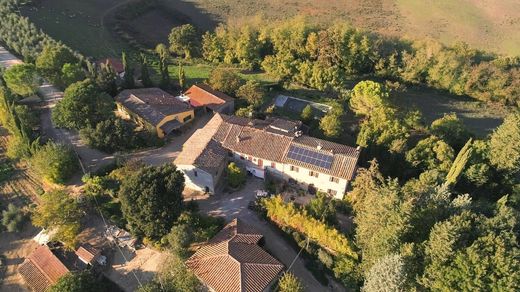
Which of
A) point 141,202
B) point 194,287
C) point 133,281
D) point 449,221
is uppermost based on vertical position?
point 449,221

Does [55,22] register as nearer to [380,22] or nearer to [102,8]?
[102,8]

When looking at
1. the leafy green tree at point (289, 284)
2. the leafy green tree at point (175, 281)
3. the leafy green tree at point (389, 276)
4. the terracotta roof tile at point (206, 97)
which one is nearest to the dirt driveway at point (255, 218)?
the leafy green tree at point (289, 284)

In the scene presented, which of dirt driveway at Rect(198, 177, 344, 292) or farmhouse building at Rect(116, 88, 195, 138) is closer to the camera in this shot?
dirt driveway at Rect(198, 177, 344, 292)

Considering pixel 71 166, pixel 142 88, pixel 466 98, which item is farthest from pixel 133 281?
pixel 466 98

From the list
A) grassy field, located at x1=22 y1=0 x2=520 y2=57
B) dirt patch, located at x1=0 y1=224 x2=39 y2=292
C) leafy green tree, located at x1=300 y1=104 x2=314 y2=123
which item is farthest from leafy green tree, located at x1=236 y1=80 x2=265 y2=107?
dirt patch, located at x1=0 y1=224 x2=39 y2=292

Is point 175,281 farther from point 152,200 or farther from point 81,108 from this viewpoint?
point 81,108

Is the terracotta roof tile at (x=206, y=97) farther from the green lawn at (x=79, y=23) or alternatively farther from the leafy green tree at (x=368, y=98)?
the green lawn at (x=79, y=23)

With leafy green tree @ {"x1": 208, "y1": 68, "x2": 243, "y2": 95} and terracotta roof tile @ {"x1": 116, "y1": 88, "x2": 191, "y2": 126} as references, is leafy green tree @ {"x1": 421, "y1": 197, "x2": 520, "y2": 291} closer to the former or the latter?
terracotta roof tile @ {"x1": 116, "y1": 88, "x2": 191, "y2": 126}

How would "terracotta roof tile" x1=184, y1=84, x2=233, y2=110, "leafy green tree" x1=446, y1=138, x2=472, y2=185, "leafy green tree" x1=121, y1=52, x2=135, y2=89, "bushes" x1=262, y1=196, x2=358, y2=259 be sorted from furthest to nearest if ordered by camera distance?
"leafy green tree" x1=121, y1=52, x2=135, y2=89 < "terracotta roof tile" x1=184, y1=84, x2=233, y2=110 < "leafy green tree" x1=446, y1=138, x2=472, y2=185 < "bushes" x1=262, y1=196, x2=358, y2=259
